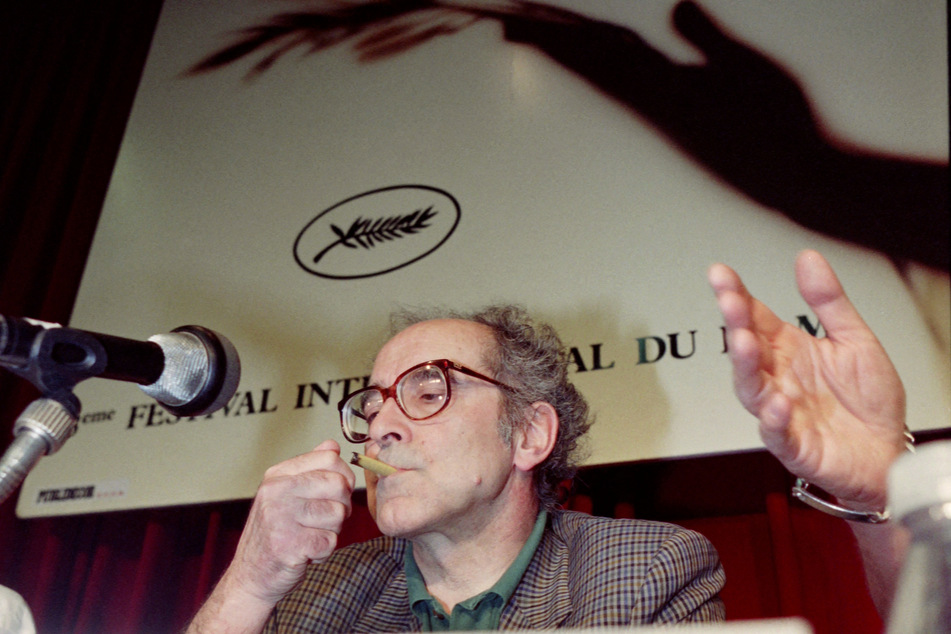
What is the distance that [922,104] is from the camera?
6.30 feet

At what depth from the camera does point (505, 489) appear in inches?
56.6

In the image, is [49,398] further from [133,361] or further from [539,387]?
[539,387]

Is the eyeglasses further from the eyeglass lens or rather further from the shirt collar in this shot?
the shirt collar

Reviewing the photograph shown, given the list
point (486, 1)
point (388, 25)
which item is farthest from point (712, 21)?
point (388, 25)

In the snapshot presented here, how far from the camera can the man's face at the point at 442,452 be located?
128cm

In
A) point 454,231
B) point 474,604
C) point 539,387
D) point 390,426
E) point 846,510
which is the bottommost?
point 474,604

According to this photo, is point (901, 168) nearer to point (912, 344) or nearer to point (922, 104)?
point (922, 104)

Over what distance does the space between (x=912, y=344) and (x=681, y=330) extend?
46cm

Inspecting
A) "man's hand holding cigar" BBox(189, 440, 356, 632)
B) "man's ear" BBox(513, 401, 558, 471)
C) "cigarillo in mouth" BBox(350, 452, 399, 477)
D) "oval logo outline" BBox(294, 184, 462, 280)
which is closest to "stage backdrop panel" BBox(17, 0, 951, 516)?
"oval logo outline" BBox(294, 184, 462, 280)

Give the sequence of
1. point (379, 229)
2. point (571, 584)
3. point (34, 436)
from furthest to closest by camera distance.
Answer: point (379, 229) → point (571, 584) → point (34, 436)

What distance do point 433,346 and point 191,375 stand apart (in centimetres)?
71

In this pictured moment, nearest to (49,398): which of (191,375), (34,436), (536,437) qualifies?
(34,436)

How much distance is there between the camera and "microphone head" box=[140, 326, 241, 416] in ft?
2.65

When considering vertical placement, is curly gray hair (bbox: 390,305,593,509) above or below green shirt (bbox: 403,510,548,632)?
above
